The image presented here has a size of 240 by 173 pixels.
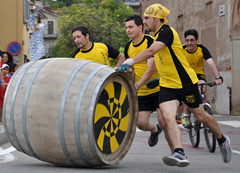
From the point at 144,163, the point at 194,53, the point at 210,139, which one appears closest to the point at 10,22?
the point at 194,53

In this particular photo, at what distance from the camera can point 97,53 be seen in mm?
8102

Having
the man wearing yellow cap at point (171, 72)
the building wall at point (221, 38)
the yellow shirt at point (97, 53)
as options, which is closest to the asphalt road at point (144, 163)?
the man wearing yellow cap at point (171, 72)

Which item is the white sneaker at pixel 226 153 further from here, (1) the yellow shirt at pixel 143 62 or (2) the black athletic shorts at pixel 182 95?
(1) the yellow shirt at pixel 143 62

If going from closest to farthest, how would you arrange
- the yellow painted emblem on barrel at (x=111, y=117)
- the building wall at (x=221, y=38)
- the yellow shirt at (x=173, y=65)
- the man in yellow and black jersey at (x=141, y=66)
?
the yellow painted emblem on barrel at (x=111, y=117) → the yellow shirt at (x=173, y=65) → the man in yellow and black jersey at (x=141, y=66) → the building wall at (x=221, y=38)

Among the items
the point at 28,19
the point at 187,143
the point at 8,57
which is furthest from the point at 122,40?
the point at 187,143

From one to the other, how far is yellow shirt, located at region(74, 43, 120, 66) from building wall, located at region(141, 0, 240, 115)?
53.4 feet

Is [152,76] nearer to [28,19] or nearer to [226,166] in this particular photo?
[226,166]

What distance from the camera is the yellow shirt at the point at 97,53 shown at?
318 inches

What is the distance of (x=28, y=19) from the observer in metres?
39.6

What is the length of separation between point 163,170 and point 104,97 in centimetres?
100

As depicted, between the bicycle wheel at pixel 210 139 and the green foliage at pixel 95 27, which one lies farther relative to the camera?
the green foliage at pixel 95 27

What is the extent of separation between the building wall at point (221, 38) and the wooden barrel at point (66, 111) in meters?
17.9

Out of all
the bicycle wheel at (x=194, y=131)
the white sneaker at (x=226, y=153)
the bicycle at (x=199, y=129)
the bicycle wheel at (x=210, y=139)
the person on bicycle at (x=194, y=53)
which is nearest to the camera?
the white sneaker at (x=226, y=153)

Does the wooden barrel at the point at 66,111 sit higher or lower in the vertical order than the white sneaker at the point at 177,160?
higher
